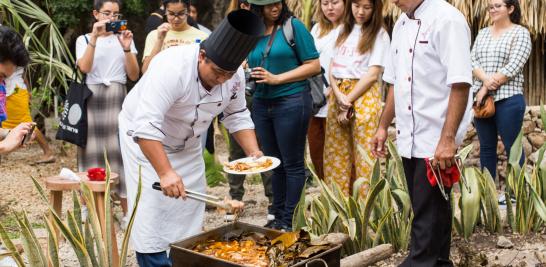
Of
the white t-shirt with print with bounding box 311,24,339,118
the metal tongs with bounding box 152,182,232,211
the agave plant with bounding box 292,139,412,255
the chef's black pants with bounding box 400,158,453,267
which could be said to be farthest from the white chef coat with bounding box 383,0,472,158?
the white t-shirt with print with bounding box 311,24,339,118

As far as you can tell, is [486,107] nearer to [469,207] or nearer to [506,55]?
[506,55]

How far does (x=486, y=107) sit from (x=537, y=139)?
177 centimetres

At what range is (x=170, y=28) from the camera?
6.34m

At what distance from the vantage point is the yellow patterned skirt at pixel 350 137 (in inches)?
229

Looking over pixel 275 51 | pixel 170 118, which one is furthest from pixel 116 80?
pixel 170 118

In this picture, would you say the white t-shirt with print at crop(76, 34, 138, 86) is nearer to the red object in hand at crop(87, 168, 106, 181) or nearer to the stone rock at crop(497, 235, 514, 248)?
the red object in hand at crop(87, 168, 106, 181)

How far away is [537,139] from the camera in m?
7.96

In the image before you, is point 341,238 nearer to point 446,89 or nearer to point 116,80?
point 446,89

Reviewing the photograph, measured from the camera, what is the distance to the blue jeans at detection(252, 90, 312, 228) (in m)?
5.59

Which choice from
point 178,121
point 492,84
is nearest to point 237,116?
point 178,121

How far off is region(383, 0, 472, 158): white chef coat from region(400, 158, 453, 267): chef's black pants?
0.40 feet

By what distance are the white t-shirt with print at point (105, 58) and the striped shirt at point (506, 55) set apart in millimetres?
3049

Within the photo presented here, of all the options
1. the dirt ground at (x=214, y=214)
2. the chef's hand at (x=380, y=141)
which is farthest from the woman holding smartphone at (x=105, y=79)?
the chef's hand at (x=380, y=141)

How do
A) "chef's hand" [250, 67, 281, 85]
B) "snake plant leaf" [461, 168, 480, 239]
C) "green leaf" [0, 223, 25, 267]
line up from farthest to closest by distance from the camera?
"chef's hand" [250, 67, 281, 85]
"snake plant leaf" [461, 168, 480, 239]
"green leaf" [0, 223, 25, 267]
